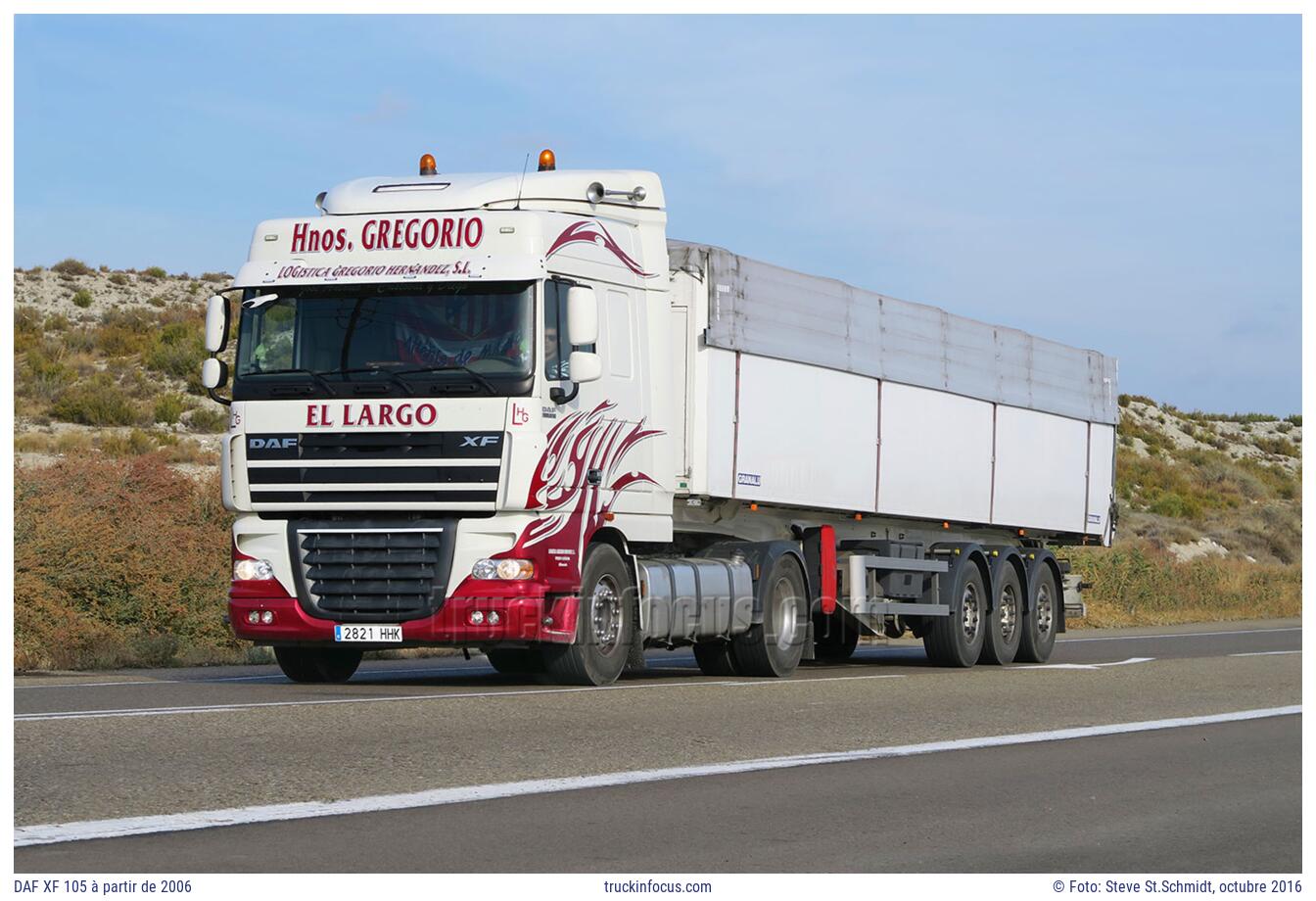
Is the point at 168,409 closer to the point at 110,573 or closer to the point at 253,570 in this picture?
the point at 110,573

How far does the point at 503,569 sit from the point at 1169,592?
29.1 metres

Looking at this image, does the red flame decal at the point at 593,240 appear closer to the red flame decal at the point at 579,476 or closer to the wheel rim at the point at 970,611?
the red flame decal at the point at 579,476

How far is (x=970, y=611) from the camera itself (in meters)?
22.0

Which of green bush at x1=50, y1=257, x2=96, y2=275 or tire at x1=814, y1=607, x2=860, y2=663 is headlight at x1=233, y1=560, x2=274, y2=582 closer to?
tire at x1=814, y1=607, x2=860, y2=663

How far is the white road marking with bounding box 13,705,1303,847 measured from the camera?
8.25 metres

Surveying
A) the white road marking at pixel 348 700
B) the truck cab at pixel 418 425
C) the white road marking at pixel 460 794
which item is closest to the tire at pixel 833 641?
the white road marking at pixel 348 700

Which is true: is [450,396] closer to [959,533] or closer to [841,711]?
[841,711]

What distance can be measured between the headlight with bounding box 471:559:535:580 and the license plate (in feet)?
2.54

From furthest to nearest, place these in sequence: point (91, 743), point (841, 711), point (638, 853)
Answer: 1. point (841, 711)
2. point (91, 743)
3. point (638, 853)

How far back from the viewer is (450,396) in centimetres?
1527

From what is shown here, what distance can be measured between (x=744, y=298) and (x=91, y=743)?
28.0 feet

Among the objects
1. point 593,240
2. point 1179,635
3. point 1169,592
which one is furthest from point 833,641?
point 1169,592

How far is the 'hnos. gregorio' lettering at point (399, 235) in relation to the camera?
15.8 metres

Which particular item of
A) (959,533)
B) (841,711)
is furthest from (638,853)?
(959,533)
